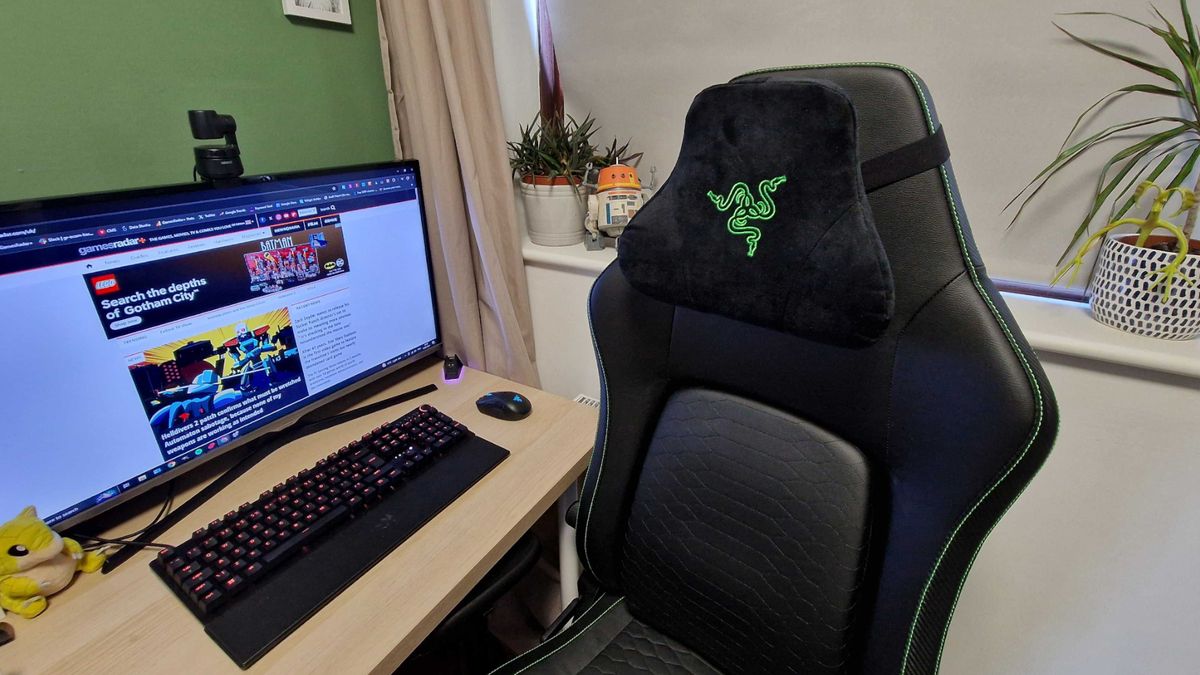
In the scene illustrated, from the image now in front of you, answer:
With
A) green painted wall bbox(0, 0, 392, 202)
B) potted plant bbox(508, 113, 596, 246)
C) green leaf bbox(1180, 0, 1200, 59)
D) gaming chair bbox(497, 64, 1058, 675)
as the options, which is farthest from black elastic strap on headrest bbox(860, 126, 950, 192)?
green painted wall bbox(0, 0, 392, 202)

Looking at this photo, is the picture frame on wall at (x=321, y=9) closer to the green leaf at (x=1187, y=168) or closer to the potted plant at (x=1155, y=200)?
the potted plant at (x=1155, y=200)

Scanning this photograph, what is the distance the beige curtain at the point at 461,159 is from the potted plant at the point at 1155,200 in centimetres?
96

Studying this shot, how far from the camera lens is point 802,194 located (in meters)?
0.49

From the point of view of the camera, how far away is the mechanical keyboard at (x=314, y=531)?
618mm

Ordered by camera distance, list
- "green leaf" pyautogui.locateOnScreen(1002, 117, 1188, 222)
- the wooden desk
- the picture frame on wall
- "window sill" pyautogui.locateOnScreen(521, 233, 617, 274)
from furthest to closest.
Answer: "window sill" pyautogui.locateOnScreen(521, 233, 617, 274), the picture frame on wall, "green leaf" pyautogui.locateOnScreen(1002, 117, 1188, 222), the wooden desk

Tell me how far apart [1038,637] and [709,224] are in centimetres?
104

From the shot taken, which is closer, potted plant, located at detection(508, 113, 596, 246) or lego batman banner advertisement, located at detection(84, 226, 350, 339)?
lego batman banner advertisement, located at detection(84, 226, 350, 339)

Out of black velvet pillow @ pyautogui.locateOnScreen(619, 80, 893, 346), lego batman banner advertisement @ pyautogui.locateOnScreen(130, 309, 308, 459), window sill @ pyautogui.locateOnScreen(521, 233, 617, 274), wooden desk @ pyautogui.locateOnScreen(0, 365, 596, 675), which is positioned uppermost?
black velvet pillow @ pyautogui.locateOnScreen(619, 80, 893, 346)

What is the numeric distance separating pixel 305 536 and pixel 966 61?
126 cm

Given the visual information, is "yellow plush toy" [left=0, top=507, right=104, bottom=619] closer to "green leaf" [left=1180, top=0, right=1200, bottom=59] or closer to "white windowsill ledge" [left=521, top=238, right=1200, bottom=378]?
"white windowsill ledge" [left=521, top=238, right=1200, bottom=378]

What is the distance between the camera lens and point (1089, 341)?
754mm

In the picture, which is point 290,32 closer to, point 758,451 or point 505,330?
point 505,330

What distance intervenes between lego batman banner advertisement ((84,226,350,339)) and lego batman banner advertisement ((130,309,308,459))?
4 centimetres

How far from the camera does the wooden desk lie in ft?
1.89
